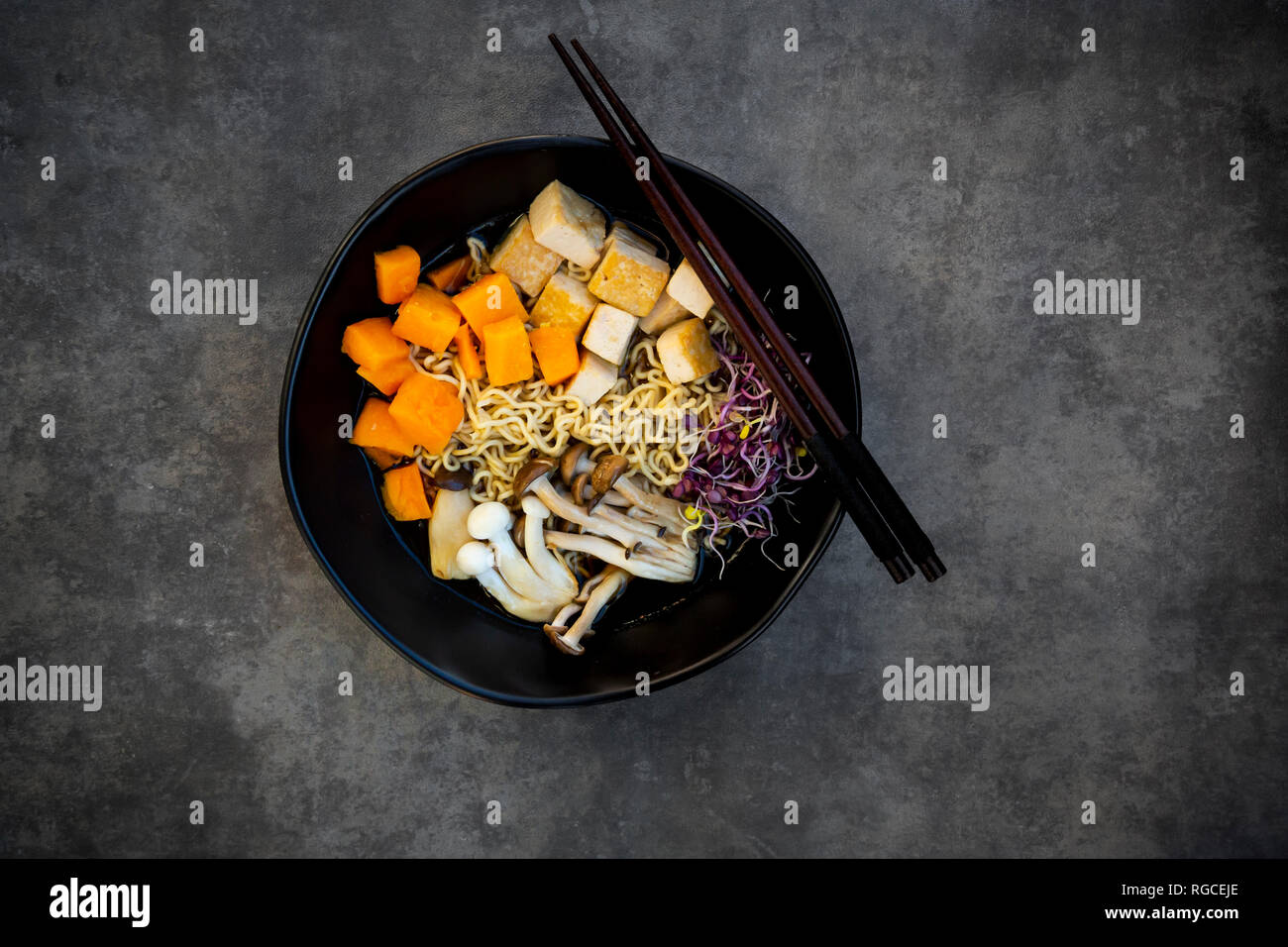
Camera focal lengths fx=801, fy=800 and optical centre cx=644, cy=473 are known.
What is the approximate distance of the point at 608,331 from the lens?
8.12 feet

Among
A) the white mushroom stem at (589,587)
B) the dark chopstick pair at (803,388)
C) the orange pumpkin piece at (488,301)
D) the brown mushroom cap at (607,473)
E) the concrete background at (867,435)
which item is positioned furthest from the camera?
the concrete background at (867,435)

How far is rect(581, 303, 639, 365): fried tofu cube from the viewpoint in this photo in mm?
2469

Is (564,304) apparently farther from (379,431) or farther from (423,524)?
(423,524)

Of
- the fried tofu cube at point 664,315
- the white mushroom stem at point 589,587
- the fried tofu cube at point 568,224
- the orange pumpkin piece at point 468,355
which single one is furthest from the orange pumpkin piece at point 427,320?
the white mushroom stem at point 589,587

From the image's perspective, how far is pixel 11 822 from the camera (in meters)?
2.96

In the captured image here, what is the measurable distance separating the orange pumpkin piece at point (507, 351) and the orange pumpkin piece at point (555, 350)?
0.04 meters

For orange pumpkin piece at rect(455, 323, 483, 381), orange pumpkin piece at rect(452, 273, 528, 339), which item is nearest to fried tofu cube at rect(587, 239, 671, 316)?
orange pumpkin piece at rect(452, 273, 528, 339)

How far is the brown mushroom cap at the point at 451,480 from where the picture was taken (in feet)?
8.49

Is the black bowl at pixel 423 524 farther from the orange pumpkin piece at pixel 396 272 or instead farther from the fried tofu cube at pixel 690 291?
the fried tofu cube at pixel 690 291

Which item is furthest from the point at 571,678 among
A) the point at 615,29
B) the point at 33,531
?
the point at 615,29

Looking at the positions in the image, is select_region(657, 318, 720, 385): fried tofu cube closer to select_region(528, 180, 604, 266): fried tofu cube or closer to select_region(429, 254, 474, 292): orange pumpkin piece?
select_region(528, 180, 604, 266): fried tofu cube

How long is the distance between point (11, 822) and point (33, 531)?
108cm

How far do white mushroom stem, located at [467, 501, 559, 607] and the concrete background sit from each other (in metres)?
0.61
